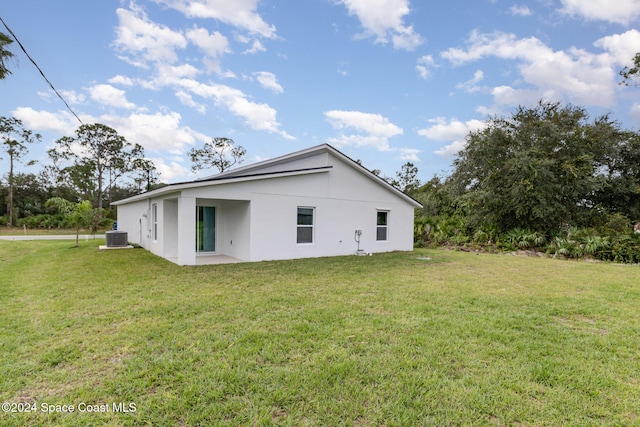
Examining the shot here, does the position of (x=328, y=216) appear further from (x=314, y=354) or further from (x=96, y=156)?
(x=96, y=156)

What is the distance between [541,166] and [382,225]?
27.1 feet

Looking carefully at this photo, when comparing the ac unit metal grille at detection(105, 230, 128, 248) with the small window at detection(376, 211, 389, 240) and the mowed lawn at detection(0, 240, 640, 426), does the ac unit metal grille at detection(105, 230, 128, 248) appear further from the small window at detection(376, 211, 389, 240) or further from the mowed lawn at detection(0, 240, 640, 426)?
the small window at detection(376, 211, 389, 240)

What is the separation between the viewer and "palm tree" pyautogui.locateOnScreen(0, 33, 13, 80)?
6.59 m

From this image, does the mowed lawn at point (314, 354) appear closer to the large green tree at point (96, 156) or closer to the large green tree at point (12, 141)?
the large green tree at point (96, 156)

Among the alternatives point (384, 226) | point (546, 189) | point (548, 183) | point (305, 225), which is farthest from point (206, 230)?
point (548, 183)

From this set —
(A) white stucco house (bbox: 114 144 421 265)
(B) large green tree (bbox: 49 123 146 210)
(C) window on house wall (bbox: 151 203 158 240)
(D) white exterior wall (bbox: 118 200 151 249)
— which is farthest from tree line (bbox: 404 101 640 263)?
(B) large green tree (bbox: 49 123 146 210)

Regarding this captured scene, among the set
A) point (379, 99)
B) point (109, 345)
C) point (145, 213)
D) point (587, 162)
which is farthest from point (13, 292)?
point (587, 162)

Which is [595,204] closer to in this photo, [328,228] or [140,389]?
[328,228]

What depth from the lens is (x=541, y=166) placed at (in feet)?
47.4

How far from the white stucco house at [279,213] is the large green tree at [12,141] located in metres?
28.3

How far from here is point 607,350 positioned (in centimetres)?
362

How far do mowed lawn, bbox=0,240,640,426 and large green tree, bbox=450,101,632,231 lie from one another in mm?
9432

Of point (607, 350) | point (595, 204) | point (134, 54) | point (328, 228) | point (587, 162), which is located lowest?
point (607, 350)

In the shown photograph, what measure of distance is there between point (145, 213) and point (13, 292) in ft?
26.7
